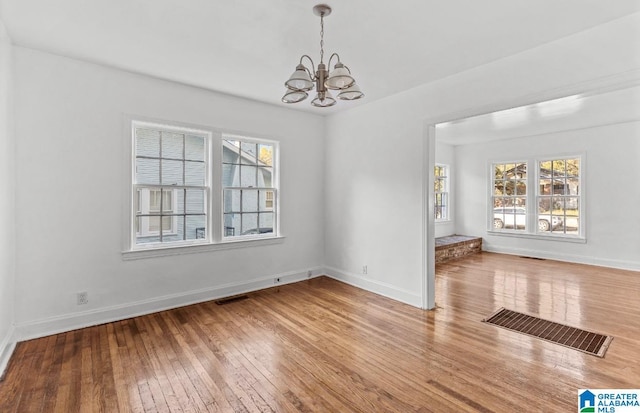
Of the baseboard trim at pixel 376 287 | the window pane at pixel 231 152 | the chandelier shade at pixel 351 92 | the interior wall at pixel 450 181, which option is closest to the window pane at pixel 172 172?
the window pane at pixel 231 152

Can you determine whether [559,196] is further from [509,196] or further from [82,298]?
[82,298]

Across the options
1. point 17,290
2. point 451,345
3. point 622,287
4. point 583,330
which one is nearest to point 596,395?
point 451,345

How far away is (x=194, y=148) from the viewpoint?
4133 millimetres

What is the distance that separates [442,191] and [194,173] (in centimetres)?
648

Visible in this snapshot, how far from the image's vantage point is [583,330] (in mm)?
3191

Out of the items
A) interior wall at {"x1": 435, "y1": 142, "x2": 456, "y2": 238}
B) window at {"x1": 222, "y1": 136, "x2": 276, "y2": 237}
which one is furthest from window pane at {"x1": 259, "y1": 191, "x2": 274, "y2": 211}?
interior wall at {"x1": 435, "y1": 142, "x2": 456, "y2": 238}

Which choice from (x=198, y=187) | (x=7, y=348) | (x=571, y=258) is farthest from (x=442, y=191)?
(x=7, y=348)

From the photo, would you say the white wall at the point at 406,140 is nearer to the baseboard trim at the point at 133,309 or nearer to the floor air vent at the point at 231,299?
the baseboard trim at the point at 133,309

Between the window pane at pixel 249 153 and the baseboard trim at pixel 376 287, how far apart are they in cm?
230

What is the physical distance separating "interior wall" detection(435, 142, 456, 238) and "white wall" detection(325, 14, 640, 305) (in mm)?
3885

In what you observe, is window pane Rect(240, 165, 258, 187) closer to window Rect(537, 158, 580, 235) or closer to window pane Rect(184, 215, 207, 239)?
window pane Rect(184, 215, 207, 239)

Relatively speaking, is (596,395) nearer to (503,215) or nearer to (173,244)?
(173,244)

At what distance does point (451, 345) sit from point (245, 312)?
7.68ft

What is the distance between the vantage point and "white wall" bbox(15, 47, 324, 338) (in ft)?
9.88
